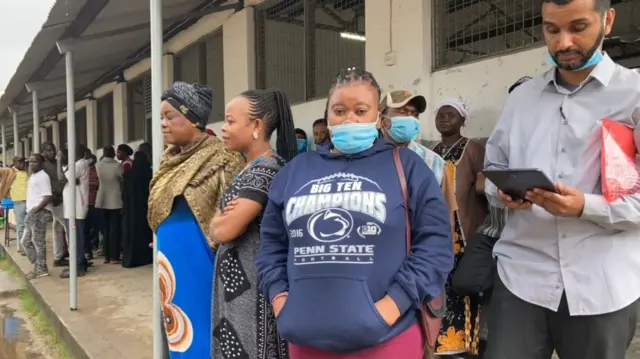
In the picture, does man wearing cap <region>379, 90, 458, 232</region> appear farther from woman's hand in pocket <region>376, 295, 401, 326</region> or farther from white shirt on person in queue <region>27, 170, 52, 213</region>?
white shirt on person in queue <region>27, 170, 52, 213</region>

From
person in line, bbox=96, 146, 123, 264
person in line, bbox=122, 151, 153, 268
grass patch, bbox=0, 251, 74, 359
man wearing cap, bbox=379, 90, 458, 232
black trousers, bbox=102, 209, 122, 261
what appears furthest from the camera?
black trousers, bbox=102, 209, 122, 261

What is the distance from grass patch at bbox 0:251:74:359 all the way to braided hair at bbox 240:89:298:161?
328 cm

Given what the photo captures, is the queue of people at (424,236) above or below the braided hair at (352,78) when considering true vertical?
below

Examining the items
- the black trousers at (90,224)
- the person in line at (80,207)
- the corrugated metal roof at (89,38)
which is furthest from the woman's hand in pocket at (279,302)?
the black trousers at (90,224)

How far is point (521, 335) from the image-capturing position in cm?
167

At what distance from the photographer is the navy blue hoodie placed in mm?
1481

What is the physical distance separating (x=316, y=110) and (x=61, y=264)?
467 cm

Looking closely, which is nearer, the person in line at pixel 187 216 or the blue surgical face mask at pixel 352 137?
the blue surgical face mask at pixel 352 137

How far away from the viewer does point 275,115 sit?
2186 millimetres

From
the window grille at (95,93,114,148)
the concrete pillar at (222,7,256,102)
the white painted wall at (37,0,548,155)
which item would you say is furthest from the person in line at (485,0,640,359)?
the window grille at (95,93,114,148)

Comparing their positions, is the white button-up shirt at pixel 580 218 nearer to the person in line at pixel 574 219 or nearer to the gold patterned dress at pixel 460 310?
the person in line at pixel 574 219

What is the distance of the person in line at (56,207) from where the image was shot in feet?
22.6

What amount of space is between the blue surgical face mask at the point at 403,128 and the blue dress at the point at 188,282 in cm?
97

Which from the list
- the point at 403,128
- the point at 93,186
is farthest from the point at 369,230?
the point at 93,186
